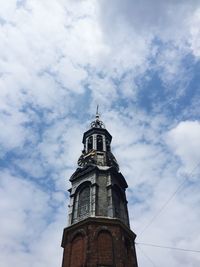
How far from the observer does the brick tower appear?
2267 cm

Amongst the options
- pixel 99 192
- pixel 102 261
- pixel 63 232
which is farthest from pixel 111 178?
pixel 102 261

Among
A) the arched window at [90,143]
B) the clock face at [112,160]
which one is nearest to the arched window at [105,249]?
the clock face at [112,160]

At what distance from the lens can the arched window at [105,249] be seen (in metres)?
22.0

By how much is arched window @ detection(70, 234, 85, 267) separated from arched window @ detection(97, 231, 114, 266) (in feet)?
4.14

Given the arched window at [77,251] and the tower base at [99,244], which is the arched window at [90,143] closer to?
the tower base at [99,244]

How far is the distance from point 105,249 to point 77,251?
2149 mm

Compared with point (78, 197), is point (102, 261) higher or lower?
lower

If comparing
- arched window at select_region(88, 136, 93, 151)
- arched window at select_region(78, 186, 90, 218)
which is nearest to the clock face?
arched window at select_region(88, 136, 93, 151)

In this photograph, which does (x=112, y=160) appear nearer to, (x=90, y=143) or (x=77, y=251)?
(x=90, y=143)

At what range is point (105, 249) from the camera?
2288 centimetres

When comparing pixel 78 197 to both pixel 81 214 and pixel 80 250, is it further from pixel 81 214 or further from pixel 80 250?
pixel 80 250

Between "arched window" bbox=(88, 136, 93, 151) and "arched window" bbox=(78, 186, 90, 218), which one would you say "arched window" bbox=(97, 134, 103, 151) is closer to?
"arched window" bbox=(88, 136, 93, 151)

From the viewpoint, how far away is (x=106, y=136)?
3678cm

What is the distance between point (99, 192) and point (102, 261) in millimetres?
6541
